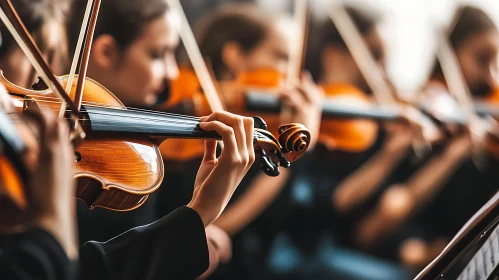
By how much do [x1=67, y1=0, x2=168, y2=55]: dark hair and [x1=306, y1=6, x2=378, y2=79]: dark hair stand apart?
31.2 inches

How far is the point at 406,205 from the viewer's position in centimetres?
229

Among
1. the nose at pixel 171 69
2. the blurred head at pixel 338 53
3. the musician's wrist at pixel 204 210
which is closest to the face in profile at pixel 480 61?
the blurred head at pixel 338 53

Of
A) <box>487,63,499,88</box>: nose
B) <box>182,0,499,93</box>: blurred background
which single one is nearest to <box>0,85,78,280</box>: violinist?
<box>182,0,499,93</box>: blurred background

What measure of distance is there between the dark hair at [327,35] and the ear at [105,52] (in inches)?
34.7

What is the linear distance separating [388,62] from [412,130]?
271 millimetres

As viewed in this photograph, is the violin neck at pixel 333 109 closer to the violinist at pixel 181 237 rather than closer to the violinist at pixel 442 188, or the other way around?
the violinist at pixel 442 188

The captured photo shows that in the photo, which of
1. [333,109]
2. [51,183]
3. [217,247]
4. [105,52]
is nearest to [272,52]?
[333,109]

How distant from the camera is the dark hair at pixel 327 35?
1945 millimetres

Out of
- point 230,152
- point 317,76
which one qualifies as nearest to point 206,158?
point 230,152

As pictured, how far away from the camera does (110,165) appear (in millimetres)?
829

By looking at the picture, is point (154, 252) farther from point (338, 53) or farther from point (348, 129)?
point (338, 53)

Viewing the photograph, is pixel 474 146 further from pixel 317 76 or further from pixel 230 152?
pixel 230 152

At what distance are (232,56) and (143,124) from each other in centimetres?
80

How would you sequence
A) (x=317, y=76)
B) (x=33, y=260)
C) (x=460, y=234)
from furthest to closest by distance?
(x=317, y=76) < (x=460, y=234) < (x=33, y=260)
